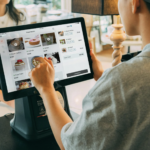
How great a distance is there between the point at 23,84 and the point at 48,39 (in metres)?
0.18

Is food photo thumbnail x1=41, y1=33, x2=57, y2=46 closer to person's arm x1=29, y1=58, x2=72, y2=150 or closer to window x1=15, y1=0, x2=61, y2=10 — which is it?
person's arm x1=29, y1=58, x2=72, y2=150

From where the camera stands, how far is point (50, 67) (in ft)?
2.31

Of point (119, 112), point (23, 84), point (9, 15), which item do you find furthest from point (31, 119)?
point (9, 15)

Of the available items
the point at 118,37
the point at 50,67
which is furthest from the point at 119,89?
the point at 118,37

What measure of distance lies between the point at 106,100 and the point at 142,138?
0.35 ft

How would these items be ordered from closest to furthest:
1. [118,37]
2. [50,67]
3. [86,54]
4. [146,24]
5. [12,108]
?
[146,24] → [50,67] → [86,54] → [12,108] → [118,37]

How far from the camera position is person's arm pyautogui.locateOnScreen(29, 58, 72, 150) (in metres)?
0.59

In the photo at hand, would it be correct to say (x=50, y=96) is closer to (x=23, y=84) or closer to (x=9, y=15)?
(x=23, y=84)

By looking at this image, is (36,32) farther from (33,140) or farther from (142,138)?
(142,138)

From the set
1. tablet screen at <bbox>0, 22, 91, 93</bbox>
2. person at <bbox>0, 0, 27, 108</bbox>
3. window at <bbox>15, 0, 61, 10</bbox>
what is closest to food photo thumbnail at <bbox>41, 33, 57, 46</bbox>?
tablet screen at <bbox>0, 22, 91, 93</bbox>

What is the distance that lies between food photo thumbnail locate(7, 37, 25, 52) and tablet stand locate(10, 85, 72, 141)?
180 mm

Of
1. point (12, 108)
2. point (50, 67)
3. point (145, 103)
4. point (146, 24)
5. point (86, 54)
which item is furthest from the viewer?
point (12, 108)

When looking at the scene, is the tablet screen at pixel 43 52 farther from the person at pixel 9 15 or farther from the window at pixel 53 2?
the window at pixel 53 2

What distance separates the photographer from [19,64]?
727 millimetres
